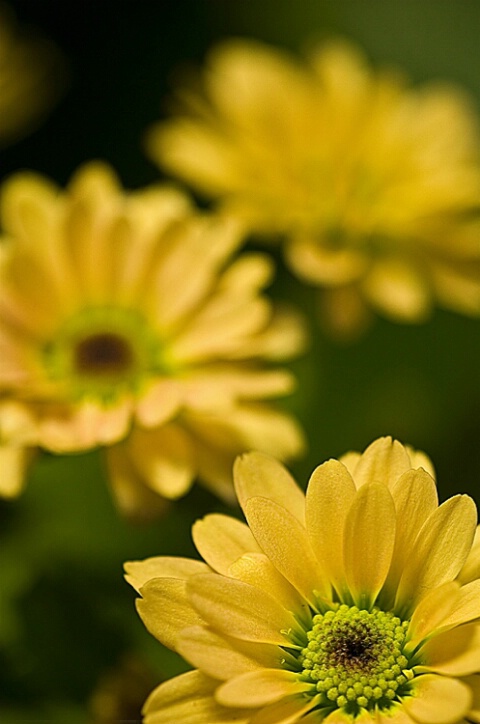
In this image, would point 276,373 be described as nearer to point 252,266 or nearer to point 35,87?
point 252,266

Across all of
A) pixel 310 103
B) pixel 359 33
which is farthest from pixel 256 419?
pixel 359 33

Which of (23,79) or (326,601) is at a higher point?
(23,79)

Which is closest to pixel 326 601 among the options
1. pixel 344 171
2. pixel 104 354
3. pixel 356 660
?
pixel 356 660

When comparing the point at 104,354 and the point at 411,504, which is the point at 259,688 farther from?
the point at 104,354

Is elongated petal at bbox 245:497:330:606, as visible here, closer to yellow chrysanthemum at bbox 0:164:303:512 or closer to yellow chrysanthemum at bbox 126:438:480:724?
yellow chrysanthemum at bbox 126:438:480:724

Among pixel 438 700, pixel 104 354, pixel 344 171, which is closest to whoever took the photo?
pixel 438 700

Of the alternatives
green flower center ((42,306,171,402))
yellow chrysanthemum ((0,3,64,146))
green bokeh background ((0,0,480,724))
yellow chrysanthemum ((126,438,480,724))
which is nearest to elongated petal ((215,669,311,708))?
yellow chrysanthemum ((126,438,480,724))

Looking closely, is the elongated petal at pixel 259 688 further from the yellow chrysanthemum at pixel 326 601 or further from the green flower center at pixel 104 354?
the green flower center at pixel 104 354
